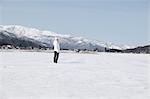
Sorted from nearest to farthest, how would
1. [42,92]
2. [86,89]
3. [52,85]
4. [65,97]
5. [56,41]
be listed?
[65,97]
[42,92]
[86,89]
[52,85]
[56,41]

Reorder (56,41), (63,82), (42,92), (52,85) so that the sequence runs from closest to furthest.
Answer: (42,92) < (52,85) < (63,82) < (56,41)

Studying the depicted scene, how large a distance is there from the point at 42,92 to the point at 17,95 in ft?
2.08

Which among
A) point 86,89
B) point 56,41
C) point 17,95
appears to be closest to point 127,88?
point 86,89

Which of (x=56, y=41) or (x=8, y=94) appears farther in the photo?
(x=56, y=41)

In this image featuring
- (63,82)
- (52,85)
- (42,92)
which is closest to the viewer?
(42,92)

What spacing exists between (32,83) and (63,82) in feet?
2.93

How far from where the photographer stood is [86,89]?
8.69 meters

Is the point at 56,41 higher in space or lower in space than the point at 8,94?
higher

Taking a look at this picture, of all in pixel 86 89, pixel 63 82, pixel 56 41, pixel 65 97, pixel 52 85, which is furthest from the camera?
pixel 56 41

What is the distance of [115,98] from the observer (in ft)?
24.4

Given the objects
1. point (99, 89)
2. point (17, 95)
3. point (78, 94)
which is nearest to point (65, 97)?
point (78, 94)

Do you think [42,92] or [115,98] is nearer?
[115,98]

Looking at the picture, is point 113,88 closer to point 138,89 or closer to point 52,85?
point 138,89

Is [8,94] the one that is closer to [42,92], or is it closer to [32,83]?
[42,92]
